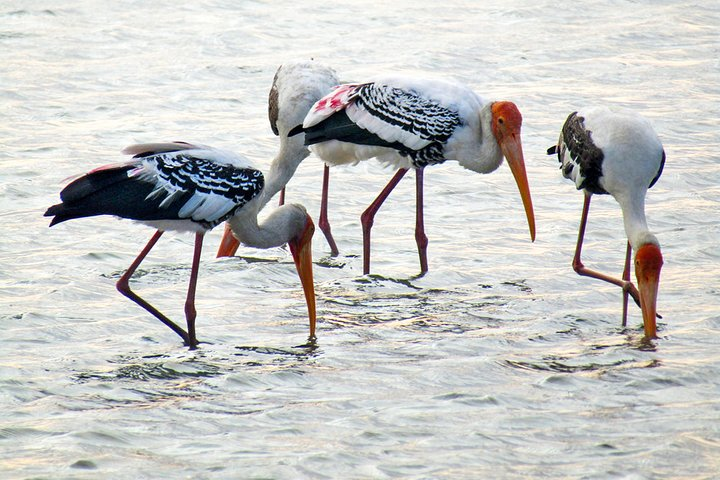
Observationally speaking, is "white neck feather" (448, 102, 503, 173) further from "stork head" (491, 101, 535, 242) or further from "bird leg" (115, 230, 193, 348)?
"bird leg" (115, 230, 193, 348)

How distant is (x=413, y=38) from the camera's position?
55.9 ft

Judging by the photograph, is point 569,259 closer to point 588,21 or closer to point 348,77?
point 348,77

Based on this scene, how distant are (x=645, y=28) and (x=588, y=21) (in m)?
0.87

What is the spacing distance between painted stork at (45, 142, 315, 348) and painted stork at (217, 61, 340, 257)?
4.88 feet

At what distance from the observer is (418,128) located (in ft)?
31.0

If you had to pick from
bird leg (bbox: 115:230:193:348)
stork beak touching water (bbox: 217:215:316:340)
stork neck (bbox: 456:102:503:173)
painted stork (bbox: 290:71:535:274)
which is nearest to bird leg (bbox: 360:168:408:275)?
painted stork (bbox: 290:71:535:274)

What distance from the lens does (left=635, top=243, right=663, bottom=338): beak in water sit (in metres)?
7.72

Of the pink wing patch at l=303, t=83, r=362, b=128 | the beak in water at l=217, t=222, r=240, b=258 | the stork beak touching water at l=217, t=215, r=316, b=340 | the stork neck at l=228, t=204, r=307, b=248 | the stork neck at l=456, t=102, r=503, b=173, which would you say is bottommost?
the beak in water at l=217, t=222, r=240, b=258

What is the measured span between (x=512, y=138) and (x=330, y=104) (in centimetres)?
138

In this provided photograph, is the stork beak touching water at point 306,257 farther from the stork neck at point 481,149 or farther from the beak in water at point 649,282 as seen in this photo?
the beak in water at point 649,282

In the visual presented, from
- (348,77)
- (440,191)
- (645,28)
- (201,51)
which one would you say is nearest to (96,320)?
(440,191)

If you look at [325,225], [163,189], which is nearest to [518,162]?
[325,225]

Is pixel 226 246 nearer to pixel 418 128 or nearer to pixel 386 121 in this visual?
pixel 386 121

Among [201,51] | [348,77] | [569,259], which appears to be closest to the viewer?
[569,259]
